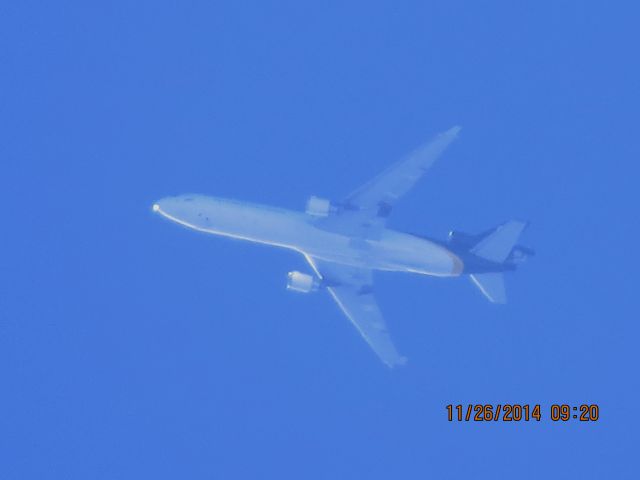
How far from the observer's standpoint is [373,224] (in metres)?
43.7

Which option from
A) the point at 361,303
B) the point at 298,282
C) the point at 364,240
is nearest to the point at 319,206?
→ the point at 364,240

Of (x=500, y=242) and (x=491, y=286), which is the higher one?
(x=500, y=242)

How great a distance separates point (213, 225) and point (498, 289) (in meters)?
17.6

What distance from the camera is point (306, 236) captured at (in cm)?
4372

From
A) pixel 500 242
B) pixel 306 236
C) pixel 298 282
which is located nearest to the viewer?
pixel 306 236

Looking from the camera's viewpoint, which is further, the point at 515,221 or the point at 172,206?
the point at 515,221

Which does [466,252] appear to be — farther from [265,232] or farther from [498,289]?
[265,232]

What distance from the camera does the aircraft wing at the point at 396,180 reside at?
136 feet

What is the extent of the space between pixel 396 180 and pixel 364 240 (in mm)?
4050

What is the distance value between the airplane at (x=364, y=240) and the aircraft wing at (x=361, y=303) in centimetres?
6

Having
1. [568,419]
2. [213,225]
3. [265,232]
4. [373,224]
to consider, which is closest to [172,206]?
[213,225]

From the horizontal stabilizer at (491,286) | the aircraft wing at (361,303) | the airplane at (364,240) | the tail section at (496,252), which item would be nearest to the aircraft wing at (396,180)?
the airplane at (364,240)

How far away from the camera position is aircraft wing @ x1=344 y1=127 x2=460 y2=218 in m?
41.3

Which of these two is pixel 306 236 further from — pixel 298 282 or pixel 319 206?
pixel 298 282
